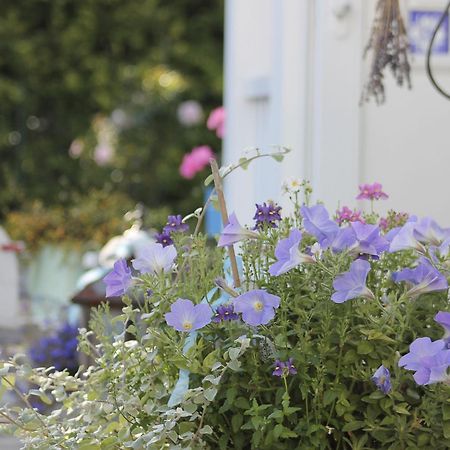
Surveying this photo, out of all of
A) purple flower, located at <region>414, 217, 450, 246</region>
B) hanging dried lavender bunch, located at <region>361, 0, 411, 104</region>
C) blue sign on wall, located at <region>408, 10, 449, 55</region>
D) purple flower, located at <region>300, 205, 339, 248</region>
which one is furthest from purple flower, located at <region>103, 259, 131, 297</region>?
blue sign on wall, located at <region>408, 10, 449, 55</region>

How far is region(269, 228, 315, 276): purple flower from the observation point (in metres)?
1.28

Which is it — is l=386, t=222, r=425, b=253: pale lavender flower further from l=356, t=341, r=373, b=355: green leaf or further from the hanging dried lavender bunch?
the hanging dried lavender bunch

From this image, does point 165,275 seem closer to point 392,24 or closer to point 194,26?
point 392,24

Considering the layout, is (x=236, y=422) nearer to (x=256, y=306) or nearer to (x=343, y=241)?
(x=256, y=306)

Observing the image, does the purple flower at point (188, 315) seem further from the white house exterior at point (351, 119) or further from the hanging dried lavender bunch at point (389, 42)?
the white house exterior at point (351, 119)

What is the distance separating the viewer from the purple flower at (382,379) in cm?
127

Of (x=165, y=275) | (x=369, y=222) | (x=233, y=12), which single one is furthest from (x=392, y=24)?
(x=233, y=12)

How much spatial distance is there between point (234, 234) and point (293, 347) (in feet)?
0.53

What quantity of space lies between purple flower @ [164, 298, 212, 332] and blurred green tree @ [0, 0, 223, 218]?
7993 mm

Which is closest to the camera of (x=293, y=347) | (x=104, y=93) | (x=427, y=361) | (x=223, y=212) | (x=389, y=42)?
(x=427, y=361)

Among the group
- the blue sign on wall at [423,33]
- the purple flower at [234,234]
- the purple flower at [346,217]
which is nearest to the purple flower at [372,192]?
the purple flower at [346,217]

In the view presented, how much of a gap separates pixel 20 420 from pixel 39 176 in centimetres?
835

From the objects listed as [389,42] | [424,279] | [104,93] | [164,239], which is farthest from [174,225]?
[104,93]

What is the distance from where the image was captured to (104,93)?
959cm
